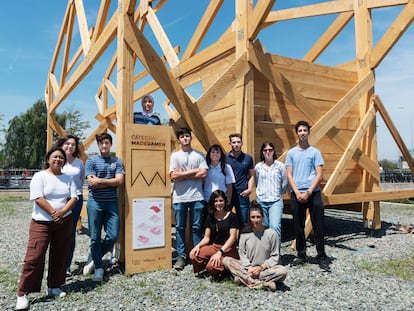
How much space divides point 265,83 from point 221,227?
2.80 metres

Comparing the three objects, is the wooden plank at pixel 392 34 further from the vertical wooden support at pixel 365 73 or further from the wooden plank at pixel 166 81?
the wooden plank at pixel 166 81

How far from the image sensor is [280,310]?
3.00 metres

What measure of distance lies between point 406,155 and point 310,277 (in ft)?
16.4

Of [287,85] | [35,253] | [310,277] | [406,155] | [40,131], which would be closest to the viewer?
[35,253]

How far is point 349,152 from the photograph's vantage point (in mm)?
6148

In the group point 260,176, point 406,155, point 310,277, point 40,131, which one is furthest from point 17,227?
point 40,131

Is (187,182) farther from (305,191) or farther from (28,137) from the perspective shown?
(28,137)

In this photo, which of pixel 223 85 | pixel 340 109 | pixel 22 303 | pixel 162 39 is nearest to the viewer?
pixel 22 303

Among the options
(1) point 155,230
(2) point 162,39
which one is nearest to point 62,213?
(1) point 155,230

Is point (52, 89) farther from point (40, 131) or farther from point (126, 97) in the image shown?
point (40, 131)

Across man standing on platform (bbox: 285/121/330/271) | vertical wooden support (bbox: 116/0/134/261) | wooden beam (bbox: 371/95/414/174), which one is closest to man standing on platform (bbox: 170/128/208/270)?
vertical wooden support (bbox: 116/0/134/261)

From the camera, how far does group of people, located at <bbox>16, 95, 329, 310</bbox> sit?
332 cm

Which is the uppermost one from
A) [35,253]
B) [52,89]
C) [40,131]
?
[40,131]

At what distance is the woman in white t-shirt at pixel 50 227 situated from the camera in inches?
125
